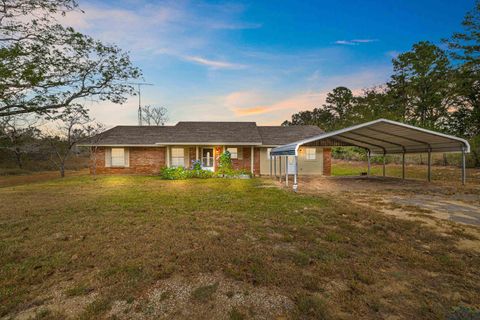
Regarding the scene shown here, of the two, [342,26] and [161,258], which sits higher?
[342,26]

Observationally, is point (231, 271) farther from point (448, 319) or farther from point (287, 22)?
point (287, 22)

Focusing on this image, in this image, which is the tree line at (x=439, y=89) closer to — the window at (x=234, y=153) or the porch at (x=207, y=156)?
the porch at (x=207, y=156)

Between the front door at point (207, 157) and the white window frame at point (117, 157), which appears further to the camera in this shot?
the front door at point (207, 157)

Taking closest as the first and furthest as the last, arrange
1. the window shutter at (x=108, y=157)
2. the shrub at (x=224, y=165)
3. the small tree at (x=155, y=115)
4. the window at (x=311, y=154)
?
the shrub at (x=224, y=165) < the window shutter at (x=108, y=157) < the window at (x=311, y=154) < the small tree at (x=155, y=115)

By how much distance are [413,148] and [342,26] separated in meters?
9.99

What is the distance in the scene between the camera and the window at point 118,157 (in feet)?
65.0

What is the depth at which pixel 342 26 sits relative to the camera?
15312 mm

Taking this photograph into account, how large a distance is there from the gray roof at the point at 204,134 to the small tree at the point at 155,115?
22.5 m

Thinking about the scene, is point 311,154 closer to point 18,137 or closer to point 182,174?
point 182,174

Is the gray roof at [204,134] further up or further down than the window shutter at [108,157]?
further up

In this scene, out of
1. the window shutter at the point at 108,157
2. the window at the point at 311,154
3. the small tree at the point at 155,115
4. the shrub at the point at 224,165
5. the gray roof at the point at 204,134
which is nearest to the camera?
the shrub at the point at 224,165

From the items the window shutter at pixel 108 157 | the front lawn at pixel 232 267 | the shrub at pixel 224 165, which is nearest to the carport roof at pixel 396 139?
the shrub at pixel 224 165

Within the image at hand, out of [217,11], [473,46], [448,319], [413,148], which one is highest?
[473,46]

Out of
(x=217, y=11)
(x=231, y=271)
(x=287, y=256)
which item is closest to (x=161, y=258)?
(x=231, y=271)
